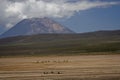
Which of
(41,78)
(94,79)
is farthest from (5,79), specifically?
(94,79)

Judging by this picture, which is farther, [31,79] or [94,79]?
[31,79]

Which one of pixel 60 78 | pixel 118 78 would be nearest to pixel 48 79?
pixel 60 78

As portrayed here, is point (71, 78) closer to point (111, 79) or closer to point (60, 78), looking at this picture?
point (60, 78)

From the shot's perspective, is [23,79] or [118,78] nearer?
[118,78]

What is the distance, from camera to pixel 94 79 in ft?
140

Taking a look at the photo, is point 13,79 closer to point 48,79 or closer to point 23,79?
point 23,79

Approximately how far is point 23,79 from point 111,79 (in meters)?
11.5

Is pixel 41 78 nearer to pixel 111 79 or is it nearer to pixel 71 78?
pixel 71 78

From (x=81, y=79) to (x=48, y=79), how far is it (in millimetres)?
4084

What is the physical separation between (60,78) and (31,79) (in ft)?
12.2

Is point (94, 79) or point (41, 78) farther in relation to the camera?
point (41, 78)

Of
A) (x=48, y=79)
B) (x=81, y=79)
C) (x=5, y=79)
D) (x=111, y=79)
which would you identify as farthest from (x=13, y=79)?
(x=111, y=79)

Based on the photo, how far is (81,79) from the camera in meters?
43.5

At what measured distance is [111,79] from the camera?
4219 cm
